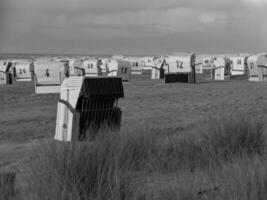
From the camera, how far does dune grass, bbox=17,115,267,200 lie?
5.12 m

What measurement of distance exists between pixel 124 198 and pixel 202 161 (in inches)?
112

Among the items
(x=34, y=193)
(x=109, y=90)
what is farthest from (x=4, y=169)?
(x=34, y=193)

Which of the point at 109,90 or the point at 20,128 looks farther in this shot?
the point at 20,128

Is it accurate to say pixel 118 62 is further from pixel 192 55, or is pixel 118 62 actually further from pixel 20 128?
pixel 20 128

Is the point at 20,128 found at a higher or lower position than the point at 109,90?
lower

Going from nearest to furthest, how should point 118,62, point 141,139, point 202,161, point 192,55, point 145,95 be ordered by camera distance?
1. point 202,161
2. point 141,139
3. point 145,95
4. point 192,55
5. point 118,62

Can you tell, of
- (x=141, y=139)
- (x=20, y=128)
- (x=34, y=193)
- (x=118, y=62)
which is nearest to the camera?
(x=34, y=193)

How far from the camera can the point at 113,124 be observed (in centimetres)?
1023

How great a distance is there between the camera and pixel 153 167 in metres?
7.59

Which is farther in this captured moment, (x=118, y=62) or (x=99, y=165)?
(x=118, y=62)

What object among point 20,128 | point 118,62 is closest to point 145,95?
point 20,128

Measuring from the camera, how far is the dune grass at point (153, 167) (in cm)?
512

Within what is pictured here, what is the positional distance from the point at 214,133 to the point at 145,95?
15033 millimetres

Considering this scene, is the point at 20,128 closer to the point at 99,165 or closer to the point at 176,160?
the point at 176,160
